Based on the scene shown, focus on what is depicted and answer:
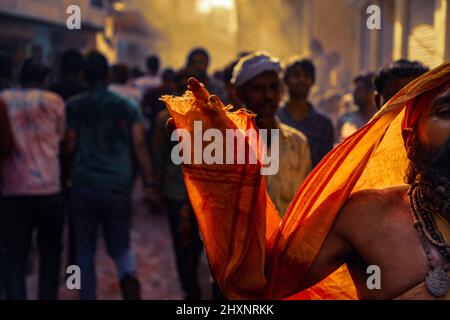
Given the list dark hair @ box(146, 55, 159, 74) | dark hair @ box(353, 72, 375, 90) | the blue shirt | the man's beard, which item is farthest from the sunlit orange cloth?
dark hair @ box(146, 55, 159, 74)

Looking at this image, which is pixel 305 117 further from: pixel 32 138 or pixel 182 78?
pixel 32 138

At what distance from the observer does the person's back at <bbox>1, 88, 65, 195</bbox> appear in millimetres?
5508

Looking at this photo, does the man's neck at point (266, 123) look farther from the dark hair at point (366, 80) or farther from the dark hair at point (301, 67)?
the dark hair at point (366, 80)

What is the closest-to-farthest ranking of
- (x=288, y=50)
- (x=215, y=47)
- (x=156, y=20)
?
(x=288, y=50)
(x=156, y=20)
(x=215, y=47)

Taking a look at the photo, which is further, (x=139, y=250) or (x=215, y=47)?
(x=215, y=47)

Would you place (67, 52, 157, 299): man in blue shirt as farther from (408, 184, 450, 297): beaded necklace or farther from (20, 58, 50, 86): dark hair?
(408, 184, 450, 297): beaded necklace

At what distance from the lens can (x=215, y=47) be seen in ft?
225

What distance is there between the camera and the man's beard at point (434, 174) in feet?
7.43

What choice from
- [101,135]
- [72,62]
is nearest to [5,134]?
[101,135]

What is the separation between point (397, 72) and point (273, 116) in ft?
2.38

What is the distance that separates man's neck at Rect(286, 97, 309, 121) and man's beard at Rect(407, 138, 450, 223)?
11.5 ft

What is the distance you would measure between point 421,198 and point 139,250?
20.8ft
